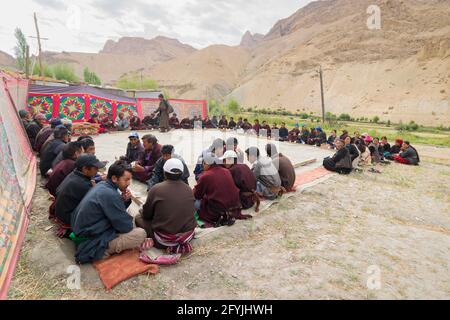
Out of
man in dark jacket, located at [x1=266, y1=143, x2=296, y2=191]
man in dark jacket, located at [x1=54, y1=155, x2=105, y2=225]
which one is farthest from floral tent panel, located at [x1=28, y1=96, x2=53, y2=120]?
man in dark jacket, located at [x1=266, y1=143, x2=296, y2=191]

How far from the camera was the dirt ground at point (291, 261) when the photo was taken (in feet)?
9.20

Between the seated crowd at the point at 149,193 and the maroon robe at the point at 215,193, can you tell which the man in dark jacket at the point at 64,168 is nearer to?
the seated crowd at the point at 149,193

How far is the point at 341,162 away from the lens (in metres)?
7.93

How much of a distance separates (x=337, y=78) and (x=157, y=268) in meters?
58.3

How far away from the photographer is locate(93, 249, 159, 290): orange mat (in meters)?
2.83

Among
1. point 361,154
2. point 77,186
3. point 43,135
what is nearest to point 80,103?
point 43,135

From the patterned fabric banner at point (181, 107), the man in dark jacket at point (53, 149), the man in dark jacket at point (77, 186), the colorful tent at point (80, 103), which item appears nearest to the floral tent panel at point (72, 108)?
the colorful tent at point (80, 103)

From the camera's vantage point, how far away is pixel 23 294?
8.54ft

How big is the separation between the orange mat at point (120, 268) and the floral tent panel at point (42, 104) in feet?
31.7

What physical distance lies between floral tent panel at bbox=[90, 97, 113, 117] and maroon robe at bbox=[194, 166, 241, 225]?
9.68 meters

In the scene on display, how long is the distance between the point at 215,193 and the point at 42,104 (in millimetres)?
9937

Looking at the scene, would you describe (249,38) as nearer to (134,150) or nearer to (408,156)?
(408,156)
